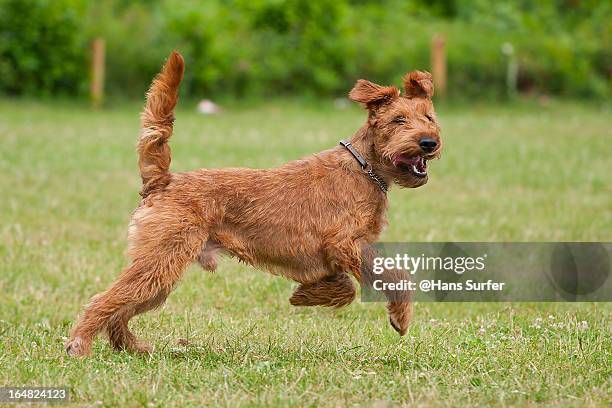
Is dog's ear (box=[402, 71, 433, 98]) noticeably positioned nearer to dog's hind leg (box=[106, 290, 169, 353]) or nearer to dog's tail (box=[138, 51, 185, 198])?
dog's tail (box=[138, 51, 185, 198])

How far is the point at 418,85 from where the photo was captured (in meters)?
5.93

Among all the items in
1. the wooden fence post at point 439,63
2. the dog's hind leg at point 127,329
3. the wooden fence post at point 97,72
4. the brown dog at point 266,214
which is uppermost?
the wooden fence post at point 439,63

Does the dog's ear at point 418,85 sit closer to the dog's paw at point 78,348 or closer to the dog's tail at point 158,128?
the dog's tail at point 158,128

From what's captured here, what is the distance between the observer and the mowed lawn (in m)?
4.86

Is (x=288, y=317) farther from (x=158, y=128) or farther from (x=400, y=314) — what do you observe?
(x=158, y=128)

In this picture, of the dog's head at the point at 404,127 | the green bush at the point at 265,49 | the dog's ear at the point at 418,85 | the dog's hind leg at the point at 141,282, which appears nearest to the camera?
the dog's hind leg at the point at 141,282

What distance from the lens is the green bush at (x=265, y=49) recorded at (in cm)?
2245

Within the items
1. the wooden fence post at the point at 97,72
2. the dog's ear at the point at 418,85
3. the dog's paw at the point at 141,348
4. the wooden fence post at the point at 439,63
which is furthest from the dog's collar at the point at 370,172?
the wooden fence post at the point at 439,63

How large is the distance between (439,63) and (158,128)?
59.2 ft

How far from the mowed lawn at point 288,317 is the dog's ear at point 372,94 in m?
1.41

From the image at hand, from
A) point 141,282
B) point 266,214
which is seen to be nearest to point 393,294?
point 266,214

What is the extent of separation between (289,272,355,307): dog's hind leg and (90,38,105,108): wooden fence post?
1717 cm

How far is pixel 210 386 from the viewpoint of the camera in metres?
4.89

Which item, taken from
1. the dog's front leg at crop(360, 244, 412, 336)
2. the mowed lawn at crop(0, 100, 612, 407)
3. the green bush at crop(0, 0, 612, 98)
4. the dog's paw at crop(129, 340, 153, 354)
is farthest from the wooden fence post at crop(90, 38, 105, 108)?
the dog's front leg at crop(360, 244, 412, 336)
